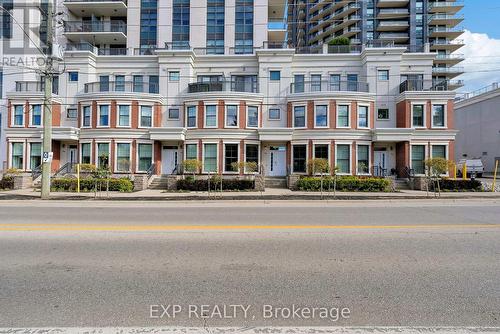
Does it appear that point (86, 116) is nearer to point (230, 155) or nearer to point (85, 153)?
point (85, 153)

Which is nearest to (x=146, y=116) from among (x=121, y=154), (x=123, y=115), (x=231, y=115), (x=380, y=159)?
(x=123, y=115)

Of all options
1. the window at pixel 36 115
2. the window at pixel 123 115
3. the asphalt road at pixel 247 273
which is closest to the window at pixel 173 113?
the window at pixel 123 115

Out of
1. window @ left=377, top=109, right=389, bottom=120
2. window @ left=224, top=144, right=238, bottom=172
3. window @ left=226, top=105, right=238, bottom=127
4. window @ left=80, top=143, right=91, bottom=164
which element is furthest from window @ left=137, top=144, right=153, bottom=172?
window @ left=377, top=109, right=389, bottom=120

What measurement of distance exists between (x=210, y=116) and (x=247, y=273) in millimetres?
24586

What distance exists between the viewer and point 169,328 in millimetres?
3598

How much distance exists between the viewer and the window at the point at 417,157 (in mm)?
28406

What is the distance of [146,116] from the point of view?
96.5 feet

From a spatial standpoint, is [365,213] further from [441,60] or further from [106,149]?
[441,60]

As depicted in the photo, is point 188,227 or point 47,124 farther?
point 47,124

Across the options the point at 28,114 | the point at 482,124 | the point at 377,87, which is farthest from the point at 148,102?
the point at 482,124

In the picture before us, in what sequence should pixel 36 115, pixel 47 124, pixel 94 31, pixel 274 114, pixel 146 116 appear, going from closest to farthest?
1. pixel 47 124
2. pixel 146 116
3. pixel 36 115
4. pixel 274 114
5. pixel 94 31

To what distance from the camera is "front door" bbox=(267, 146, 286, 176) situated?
95.8 ft

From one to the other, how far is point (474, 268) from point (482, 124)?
168ft

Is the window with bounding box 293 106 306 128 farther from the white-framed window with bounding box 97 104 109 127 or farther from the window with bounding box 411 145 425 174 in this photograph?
the white-framed window with bounding box 97 104 109 127
